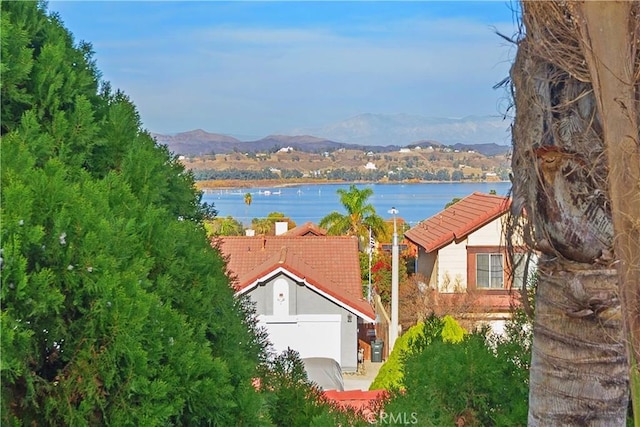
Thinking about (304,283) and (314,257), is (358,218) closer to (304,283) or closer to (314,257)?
(314,257)

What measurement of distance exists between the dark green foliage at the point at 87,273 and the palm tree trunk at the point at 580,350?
1162 mm

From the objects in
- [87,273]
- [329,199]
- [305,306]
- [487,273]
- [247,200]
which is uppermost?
[247,200]

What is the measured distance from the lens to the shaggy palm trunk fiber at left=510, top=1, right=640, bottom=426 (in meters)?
2.04

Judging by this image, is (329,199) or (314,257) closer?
(314,257)

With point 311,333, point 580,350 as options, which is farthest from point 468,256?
point 580,350

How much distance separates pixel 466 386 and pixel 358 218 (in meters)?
26.0

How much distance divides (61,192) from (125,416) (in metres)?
0.58

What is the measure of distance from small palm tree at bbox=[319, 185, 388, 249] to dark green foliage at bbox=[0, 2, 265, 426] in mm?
27024

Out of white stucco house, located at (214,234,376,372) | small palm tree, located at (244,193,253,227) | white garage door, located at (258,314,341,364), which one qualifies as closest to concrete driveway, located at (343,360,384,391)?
white stucco house, located at (214,234,376,372)

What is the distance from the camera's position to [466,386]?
361 cm

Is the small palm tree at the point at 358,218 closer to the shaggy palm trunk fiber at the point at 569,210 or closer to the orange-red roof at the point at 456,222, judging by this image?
the orange-red roof at the point at 456,222

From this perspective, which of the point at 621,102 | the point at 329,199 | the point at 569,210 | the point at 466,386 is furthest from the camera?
the point at 329,199

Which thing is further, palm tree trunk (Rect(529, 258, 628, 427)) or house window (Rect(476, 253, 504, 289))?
house window (Rect(476, 253, 504, 289))

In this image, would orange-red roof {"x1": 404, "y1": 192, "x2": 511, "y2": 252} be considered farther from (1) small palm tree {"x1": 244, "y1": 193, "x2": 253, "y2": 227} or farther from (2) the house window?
(1) small palm tree {"x1": 244, "y1": 193, "x2": 253, "y2": 227}
